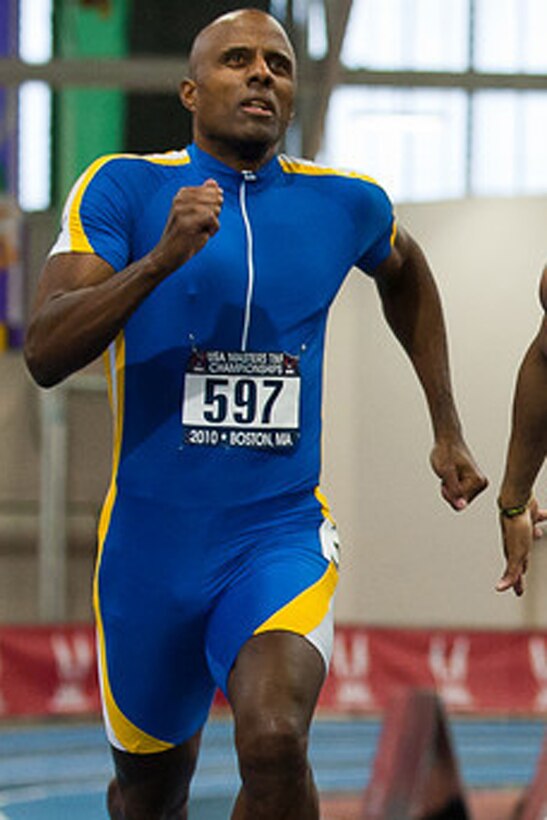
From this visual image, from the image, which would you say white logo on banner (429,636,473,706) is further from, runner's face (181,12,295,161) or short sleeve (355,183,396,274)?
runner's face (181,12,295,161)

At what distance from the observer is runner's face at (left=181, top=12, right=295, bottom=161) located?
4.66 metres

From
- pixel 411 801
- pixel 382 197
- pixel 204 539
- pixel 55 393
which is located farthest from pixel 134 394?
pixel 55 393

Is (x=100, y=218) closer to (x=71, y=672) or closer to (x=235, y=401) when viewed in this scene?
(x=235, y=401)

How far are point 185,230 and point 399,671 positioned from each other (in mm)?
9850

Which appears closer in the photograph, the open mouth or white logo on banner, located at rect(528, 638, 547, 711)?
the open mouth

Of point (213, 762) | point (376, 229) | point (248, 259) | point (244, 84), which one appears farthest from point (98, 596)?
point (213, 762)

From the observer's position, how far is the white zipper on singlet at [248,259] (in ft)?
15.0

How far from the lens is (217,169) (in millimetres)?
4773

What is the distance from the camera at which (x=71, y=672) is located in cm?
1354

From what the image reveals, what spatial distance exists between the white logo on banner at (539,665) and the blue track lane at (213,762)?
174 mm

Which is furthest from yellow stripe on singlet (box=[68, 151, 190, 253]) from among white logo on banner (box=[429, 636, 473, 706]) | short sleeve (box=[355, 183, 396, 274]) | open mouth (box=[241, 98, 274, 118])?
white logo on banner (box=[429, 636, 473, 706])

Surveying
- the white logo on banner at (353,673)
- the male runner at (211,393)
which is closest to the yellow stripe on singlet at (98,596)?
the male runner at (211,393)

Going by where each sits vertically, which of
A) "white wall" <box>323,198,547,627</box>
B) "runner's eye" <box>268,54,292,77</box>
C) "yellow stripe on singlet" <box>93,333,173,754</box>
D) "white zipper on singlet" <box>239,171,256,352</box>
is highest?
"runner's eye" <box>268,54,292,77</box>

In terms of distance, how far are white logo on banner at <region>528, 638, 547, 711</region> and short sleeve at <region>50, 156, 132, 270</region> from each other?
9.36 m
